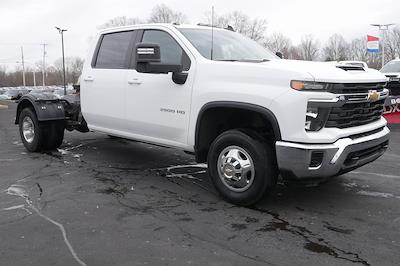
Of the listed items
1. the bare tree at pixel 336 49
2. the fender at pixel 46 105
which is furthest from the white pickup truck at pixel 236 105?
the bare tree at pixel 336 49

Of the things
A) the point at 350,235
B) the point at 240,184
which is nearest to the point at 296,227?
the point at 350,235

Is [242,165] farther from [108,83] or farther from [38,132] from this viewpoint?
[38,132]

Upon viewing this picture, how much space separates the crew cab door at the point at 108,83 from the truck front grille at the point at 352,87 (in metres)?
2.97

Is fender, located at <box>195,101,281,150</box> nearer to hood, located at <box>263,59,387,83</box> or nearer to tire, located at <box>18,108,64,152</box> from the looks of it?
hood, located at <box>263,59,387,83</box>

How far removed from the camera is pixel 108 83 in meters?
6.57

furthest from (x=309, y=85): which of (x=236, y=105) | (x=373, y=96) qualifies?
(x=373, y=96)

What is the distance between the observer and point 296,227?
445 centimetres

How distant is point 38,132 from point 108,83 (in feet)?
7.47

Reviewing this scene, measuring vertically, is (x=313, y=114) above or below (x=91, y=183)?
above

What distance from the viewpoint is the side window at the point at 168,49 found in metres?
5.56

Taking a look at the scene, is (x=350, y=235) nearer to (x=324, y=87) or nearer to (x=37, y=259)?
(x=324, y=87)

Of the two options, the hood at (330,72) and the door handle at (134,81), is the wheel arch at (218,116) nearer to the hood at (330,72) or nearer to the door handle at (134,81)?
the hood at (330,72)

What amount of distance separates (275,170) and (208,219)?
872 mm

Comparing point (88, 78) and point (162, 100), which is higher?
point (88, 78)
